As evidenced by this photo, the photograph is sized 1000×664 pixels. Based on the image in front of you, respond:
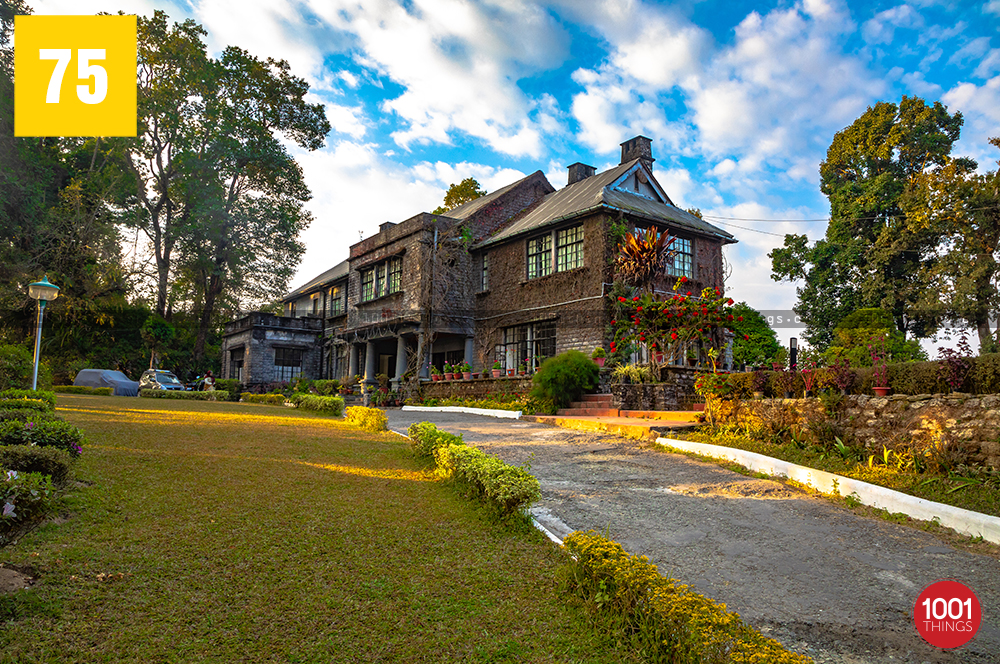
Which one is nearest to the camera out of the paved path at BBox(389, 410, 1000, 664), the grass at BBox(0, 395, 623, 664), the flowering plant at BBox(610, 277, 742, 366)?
the grass at BBox(0, 395, 623, 664)

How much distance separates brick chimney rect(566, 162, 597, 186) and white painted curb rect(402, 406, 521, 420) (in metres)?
12.4

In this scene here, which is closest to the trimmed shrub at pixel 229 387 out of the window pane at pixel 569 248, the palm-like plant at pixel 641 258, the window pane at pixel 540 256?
the window pane at pixel 540 256

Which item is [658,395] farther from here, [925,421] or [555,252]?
[555,252]

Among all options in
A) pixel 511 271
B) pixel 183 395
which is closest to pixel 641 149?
pixel 511 271

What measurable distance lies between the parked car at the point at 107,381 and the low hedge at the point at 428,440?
73.4 ft

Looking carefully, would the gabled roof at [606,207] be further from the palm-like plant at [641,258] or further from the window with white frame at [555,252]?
the palm-like plant at [641,258]

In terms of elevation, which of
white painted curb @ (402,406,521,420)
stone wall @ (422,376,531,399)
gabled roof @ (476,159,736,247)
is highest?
gabled roof @ (476,159,736,247)

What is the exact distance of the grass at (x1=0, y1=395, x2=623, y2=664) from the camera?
295 centimetres

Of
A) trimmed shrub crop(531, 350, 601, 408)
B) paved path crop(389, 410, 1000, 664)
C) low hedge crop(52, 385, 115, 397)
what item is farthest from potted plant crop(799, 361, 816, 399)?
low hedge crop(52, 385, 115, 397)

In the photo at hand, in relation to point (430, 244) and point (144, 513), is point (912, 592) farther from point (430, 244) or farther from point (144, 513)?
point (430, 244)

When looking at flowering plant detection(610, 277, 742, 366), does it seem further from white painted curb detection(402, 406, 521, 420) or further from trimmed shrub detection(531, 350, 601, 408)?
white painted curb detection(402, 406, 521, 420)

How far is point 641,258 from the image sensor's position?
17.0 metres

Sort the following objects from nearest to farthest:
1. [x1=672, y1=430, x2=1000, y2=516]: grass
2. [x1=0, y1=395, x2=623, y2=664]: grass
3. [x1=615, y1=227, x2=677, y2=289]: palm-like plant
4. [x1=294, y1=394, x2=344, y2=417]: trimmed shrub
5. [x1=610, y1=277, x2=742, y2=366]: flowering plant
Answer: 1. [x1=0, y1=395, x2=623, y2=664]: grass
2. [x1=672, y1=430, x2=1000, y2=516]: grass
3. [x1=610, y1=277, x2=742, y2=366]: flowering plant
4. [x1=294, y1=394, x2=344, y2=417]: trimmed shrub
5. [x1=615, y1=227, x2=677, y2=289]: palm-like plant

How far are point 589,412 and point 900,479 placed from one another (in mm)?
8002
